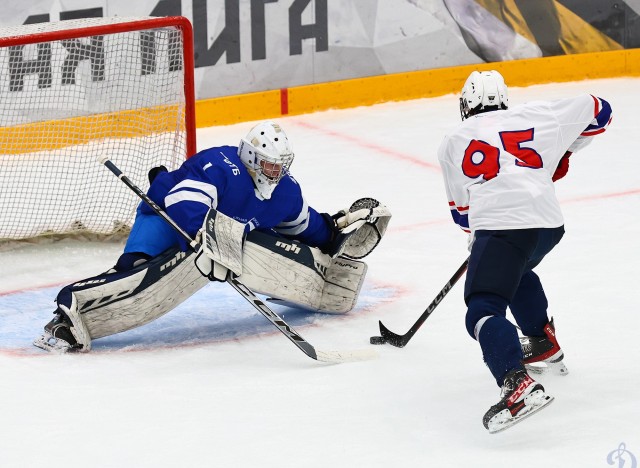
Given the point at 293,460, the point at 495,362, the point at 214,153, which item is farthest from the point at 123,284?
the point at 495,362

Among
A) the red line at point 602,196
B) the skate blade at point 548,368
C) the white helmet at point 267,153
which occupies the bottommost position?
the red line at point 602,196

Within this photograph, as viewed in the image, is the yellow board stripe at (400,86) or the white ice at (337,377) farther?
the yellow board stripe at (400,86)

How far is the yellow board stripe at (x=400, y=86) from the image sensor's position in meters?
7.10

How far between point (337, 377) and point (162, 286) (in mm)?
675

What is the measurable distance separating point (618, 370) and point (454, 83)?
4.08 metres

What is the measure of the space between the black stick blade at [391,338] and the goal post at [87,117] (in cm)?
142

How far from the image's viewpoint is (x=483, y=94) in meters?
3.54

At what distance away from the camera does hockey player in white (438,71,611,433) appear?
10.8ft

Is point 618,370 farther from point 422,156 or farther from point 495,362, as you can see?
point 422,156

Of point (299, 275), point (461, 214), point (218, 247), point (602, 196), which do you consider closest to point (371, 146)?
point (602, 196)

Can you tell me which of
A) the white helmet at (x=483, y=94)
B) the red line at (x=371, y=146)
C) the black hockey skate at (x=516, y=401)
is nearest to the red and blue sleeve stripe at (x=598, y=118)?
the white helmet at (x=483, y=94)

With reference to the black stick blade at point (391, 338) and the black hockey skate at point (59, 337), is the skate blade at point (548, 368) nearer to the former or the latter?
the black stick blade at point (391, 338)

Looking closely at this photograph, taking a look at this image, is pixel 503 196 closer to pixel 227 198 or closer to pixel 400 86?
pixel 227 198

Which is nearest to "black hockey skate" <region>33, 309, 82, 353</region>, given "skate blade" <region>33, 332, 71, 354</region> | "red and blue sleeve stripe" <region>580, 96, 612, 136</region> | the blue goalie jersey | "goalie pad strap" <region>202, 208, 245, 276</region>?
"skate blade" <region>33, 332, 71, 354</region>
